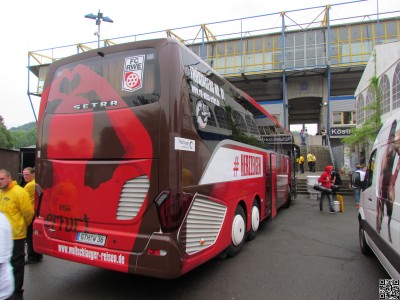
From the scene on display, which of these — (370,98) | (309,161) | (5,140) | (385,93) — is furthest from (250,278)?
(5,140)

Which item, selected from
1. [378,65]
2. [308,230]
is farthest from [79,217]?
[378,65]

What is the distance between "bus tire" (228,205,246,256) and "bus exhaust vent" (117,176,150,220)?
215 cm

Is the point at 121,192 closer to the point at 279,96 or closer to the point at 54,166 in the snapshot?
the point at 54,166

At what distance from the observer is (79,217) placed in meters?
4.05

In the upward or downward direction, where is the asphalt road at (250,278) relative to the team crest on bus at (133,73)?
downward

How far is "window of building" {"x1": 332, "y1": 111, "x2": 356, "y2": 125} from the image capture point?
28984 millimetres

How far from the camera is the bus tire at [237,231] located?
17.6 ft

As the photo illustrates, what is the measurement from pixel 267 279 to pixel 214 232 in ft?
3.57

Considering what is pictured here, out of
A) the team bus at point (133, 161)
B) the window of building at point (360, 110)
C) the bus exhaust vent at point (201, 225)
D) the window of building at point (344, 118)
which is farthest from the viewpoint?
the window of building at point (344, 118)

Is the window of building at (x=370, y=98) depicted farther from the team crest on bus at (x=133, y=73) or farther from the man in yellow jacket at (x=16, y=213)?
the man in yellow jacket at (x=16, y=213)

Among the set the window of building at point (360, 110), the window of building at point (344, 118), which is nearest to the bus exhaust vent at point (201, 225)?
the window of building at point (360, 110)

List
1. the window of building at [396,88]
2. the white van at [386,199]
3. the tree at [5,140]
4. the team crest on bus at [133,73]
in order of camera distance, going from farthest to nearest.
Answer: the tree at [5,140], the window of building at [396,88], the team crest on bus at [133,73], the white van at [386,199]

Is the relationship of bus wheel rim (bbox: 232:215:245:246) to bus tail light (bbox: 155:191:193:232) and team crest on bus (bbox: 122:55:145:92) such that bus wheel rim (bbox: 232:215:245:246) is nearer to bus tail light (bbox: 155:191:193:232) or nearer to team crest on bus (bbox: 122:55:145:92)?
bus tail light (bbox: 155:191:193:232)

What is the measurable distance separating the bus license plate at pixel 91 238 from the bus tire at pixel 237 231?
2293mm
